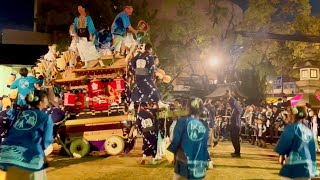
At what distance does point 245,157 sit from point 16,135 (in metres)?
8.94

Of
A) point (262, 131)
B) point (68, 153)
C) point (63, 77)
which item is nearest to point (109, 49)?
point (63, 77)

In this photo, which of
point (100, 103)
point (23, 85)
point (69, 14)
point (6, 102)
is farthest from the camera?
point (69, 14)

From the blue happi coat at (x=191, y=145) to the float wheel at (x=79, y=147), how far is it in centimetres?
646

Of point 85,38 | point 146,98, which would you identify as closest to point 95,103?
point 85,38

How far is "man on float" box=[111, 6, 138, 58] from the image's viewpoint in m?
12.1

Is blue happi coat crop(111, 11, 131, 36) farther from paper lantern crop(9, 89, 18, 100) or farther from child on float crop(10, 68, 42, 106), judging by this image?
paper lantern crop(9, 89, 18, 100)

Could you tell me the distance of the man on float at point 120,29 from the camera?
39.8 ft

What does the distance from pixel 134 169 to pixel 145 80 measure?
2209 millimetres

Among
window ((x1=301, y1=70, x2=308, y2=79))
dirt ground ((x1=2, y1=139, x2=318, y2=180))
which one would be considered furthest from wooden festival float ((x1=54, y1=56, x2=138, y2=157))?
window ((x1=301, y1=70, x2=308, y2=79))

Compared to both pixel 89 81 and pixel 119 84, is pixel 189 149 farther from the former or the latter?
pixel 89 81

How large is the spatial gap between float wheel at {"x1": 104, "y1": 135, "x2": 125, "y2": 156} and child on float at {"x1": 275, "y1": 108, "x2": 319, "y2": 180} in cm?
620

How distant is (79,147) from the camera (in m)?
11.7

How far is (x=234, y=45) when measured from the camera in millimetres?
29484

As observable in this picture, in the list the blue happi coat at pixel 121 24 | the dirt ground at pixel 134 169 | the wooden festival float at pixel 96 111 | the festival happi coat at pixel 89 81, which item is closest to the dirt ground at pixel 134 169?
the dirt ground at pixel 134 169
